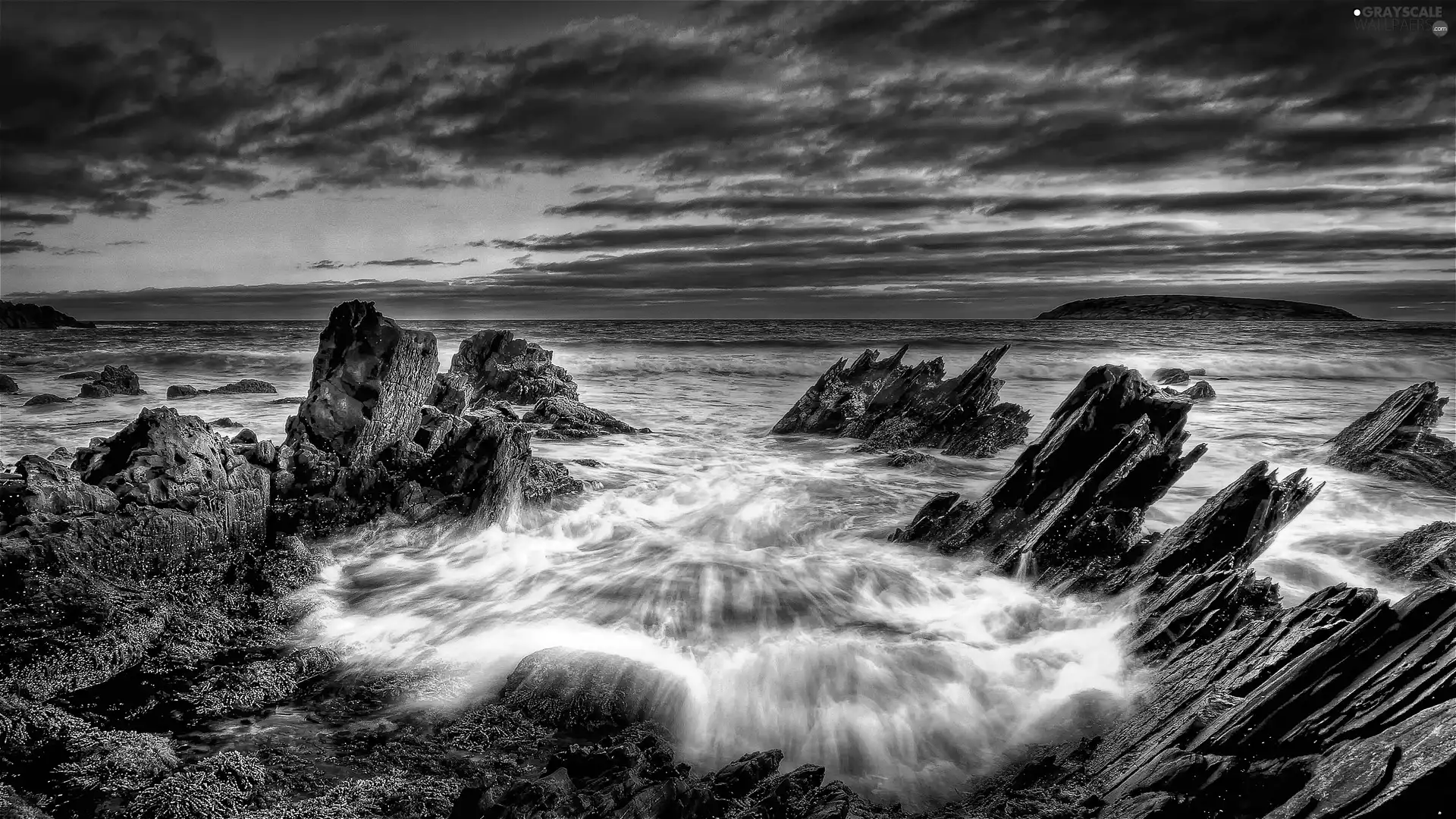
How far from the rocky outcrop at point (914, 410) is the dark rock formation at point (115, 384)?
72.2 ft

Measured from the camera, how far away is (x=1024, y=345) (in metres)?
60.1

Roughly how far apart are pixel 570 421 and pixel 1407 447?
18010 mm

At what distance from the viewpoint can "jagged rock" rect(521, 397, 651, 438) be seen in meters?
17.9

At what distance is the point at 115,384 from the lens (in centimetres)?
2445

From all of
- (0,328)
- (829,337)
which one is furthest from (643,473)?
(0,328)

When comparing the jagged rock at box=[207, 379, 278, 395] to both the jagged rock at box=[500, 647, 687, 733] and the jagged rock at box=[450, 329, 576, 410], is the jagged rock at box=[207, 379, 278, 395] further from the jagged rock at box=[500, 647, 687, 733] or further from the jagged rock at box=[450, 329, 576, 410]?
the jagged rock at box=[500, 647, 687, 733]

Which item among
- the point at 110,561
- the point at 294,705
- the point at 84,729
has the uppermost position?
the point at 110,561

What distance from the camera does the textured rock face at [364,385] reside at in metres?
10.0

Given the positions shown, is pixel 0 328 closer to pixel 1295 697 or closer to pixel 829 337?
pixel 829 337

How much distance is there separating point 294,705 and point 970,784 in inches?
197

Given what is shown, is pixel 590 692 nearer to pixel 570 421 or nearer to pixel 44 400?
pixel 570 421

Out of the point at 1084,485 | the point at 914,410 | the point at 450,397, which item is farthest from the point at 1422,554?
the point at 450,397

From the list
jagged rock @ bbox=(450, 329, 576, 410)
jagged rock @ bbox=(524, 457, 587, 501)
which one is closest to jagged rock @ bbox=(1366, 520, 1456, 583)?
jagged rock @ bbox=(524, 457, 587, 501)

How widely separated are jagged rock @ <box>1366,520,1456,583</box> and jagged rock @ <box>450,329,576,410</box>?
63.5ft
